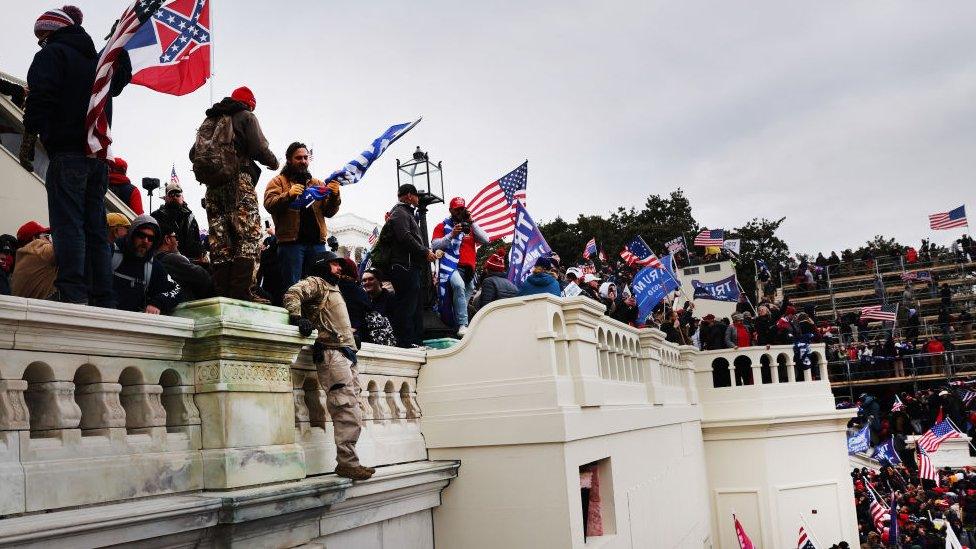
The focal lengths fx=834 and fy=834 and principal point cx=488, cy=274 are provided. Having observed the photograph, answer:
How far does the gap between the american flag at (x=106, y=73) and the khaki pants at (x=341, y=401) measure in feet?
6.82

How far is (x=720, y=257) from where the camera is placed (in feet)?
204

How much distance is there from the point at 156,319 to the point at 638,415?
716 centimetres

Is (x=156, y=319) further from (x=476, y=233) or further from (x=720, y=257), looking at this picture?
(x=720, y=257)

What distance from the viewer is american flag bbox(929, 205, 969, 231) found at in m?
41.8

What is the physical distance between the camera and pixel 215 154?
5719 millimetres

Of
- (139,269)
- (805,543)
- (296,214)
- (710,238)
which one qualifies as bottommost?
(805,543)

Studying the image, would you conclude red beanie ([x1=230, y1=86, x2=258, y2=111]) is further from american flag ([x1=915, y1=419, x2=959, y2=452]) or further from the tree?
the tree

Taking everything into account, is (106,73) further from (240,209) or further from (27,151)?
(240,209)

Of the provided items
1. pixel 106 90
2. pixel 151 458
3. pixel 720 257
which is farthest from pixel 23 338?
pixel 720 257

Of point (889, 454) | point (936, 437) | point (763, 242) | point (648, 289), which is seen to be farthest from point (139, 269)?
point (763, 242)

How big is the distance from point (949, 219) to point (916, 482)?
73.1 ft

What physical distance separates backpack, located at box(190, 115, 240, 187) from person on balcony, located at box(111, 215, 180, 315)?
0.56 meters

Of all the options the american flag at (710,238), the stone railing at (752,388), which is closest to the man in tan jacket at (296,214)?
the stone railing at (752,388)

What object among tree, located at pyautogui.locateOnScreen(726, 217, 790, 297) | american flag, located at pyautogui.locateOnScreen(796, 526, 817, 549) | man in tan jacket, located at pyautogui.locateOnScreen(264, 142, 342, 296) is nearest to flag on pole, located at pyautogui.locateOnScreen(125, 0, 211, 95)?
man in tan jacket, located at pyautogui.locateOnScreen(264, 142, 342, 296)
